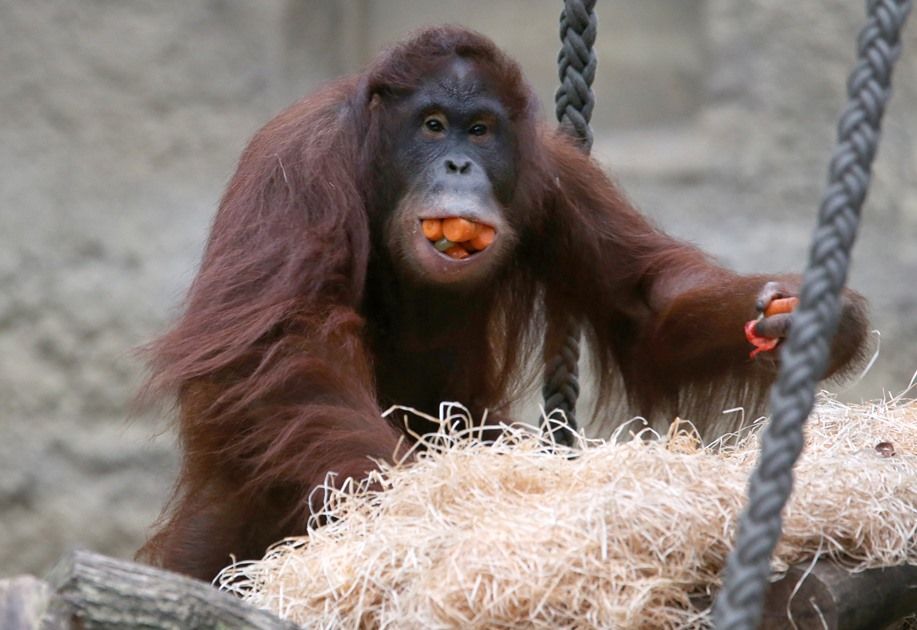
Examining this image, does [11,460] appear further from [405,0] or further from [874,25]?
[874,25]

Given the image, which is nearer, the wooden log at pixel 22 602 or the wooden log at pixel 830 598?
the wooden log at pixel 22 602

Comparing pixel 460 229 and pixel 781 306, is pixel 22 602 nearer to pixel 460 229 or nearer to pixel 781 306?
pixel 460 229

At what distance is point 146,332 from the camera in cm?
600

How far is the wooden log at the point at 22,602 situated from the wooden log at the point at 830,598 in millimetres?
→ 1091

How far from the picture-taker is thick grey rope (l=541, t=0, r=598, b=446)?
3539 millimetres

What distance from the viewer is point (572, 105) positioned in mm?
3701

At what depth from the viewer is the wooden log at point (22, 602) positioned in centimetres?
187

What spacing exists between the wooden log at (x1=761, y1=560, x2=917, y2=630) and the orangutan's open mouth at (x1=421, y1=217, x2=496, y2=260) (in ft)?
4.08

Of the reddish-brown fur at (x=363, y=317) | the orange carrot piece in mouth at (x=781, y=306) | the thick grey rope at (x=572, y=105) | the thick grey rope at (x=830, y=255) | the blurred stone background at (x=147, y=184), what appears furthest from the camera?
the blurred stone background at (x=147, y=184)

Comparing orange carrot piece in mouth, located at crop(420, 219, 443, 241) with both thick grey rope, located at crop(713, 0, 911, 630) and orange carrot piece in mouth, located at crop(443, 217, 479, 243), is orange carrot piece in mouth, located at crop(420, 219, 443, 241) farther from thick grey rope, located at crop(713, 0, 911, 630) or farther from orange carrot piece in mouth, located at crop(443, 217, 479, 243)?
thick grey rope, located at crop(713, 0, 911, 630)

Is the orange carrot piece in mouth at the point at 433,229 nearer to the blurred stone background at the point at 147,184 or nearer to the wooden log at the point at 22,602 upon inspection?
the wooden log at the point at 22,602

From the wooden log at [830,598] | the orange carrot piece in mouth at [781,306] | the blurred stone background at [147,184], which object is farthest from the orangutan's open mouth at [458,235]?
the blurred stone background at [147,184]

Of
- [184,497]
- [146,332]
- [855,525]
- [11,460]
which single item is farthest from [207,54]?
[855,525]

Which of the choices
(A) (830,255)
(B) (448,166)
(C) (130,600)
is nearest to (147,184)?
(B) (448,166)
